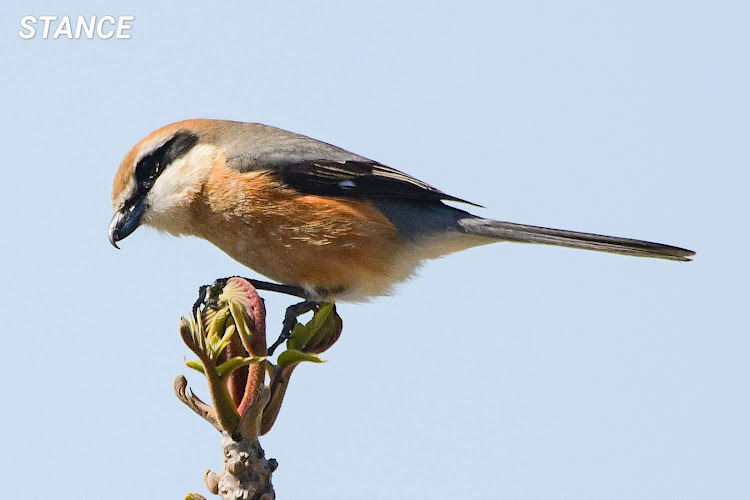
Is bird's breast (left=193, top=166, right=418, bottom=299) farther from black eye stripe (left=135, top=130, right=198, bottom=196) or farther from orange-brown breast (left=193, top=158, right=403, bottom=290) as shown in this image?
black eye stripe (left=135, top=130, right=198, bottom=196)

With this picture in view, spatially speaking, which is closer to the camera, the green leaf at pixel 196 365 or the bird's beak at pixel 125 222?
the green leaf at pixel 196 365

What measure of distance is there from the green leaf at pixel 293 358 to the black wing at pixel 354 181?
220cm

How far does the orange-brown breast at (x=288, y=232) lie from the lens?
13.7 ft

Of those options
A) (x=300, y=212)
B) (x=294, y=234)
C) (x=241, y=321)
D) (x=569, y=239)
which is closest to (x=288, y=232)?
(x=294, y=234)

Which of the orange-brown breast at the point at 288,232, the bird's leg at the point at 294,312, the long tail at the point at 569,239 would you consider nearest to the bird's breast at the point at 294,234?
the orange-brown breast at the point at 288,232

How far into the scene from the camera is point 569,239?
4.24 meters

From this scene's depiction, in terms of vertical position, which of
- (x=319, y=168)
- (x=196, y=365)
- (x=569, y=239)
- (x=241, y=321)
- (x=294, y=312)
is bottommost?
(x=196, y=365)

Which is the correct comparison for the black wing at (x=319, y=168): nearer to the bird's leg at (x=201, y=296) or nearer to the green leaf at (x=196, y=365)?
the bird's leg at (x=201, y=296)

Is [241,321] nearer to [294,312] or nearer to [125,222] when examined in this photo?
[294,312]

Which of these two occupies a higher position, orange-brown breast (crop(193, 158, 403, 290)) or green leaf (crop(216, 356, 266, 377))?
orange-brown breast (crop(193, 158, 403, 290))

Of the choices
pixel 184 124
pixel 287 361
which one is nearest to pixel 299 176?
pixel 184 124

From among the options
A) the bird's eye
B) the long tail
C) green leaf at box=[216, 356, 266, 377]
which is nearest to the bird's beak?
the bird's eye

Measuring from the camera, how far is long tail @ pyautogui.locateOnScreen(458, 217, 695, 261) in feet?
12.5

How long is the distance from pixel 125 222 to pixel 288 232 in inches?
31.2
